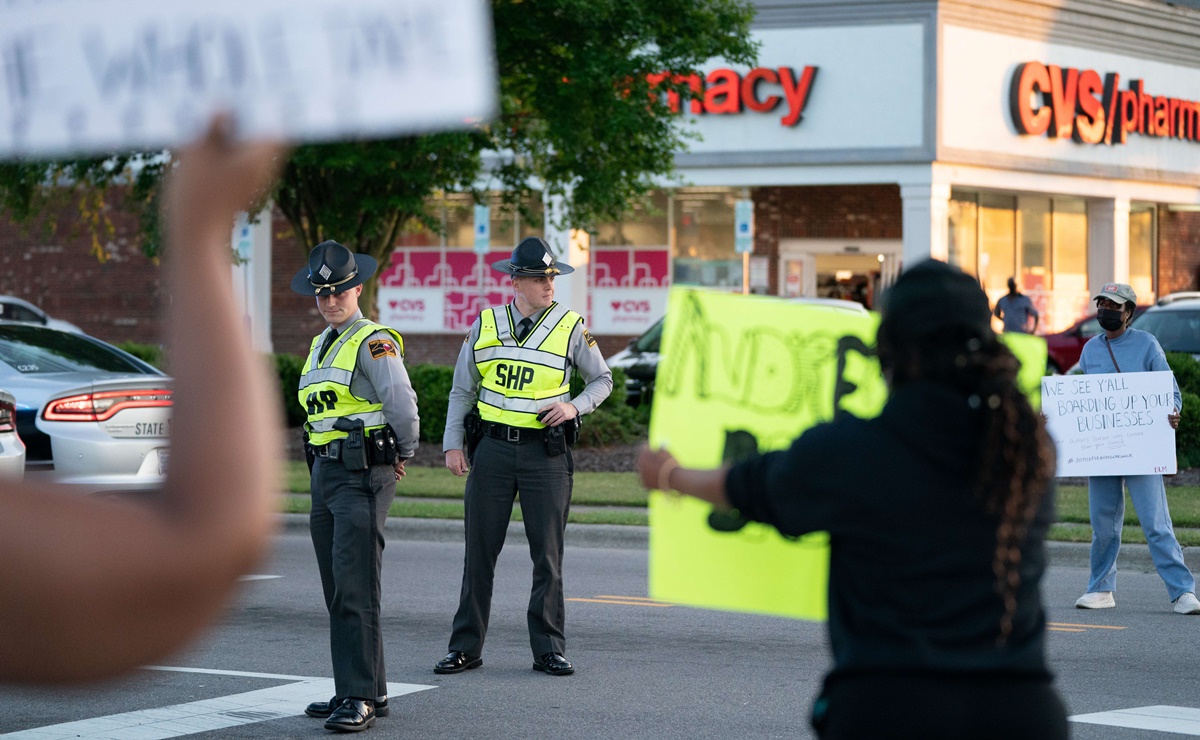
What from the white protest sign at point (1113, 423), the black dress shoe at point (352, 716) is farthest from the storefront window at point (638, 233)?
the black dress shoe at point (352, 716)

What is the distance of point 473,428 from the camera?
859 centimetres

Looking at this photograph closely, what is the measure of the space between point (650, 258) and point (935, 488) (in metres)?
30.4

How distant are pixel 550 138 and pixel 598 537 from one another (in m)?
6.60

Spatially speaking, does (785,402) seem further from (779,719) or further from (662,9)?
(662,9)

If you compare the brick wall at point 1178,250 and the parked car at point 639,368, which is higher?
the brick wall at point 1178,250

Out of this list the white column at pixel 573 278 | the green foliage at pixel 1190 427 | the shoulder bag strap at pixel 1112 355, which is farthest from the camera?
the white column at pixel 573 278

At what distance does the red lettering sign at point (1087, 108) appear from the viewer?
100 ft

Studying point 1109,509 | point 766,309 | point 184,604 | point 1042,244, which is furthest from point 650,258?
point 184,604

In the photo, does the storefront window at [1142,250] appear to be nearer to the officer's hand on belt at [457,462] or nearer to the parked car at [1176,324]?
the parked car at [1176,324]

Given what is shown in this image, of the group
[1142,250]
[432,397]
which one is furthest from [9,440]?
[1142,250]

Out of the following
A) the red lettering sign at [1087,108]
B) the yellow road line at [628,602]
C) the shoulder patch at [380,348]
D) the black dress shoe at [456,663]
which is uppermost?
the red lettering sign at [1087,108]

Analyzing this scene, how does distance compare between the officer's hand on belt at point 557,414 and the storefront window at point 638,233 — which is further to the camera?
the storefront window at point 638,233

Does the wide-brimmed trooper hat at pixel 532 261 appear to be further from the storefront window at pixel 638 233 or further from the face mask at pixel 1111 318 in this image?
the storefront window at pixel 638 233

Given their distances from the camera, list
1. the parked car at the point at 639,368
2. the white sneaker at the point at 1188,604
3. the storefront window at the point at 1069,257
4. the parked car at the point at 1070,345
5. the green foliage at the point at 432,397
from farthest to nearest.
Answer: the storefront window at the point at 1069,257
the parked car at the point at 1070,345
the parked car at the point at 639,368
the green foliage at the point at 432,397
the white sneaker at the point at 1188,604
